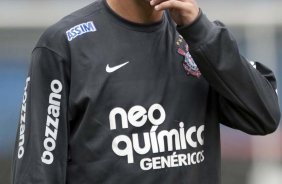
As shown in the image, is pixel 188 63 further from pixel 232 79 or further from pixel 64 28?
pixel 64 28

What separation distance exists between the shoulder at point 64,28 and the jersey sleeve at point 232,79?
0.85 feet

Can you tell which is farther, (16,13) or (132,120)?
(16,13)

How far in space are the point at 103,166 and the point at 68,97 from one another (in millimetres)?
198

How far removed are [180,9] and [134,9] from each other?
0.17 m

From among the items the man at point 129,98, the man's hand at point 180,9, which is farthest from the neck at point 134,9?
the man's hand at point 180,9

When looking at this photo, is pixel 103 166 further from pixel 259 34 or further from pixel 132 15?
pixel 259 34

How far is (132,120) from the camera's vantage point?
6.25 ft

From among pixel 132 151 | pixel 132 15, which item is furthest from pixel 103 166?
pixel 132 15

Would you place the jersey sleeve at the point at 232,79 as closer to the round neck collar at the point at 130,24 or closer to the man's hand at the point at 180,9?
the man's hand at the point at 180,9

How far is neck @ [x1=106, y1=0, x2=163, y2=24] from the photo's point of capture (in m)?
1.97

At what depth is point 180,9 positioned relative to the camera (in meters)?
1.86

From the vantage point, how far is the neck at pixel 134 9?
1975 millimetres

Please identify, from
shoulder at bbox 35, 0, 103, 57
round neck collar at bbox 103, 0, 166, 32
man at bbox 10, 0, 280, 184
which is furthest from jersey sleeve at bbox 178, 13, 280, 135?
shoulder at bbox 35, 0, 103, 57

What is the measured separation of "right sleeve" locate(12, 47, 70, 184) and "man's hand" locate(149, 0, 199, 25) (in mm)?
281
